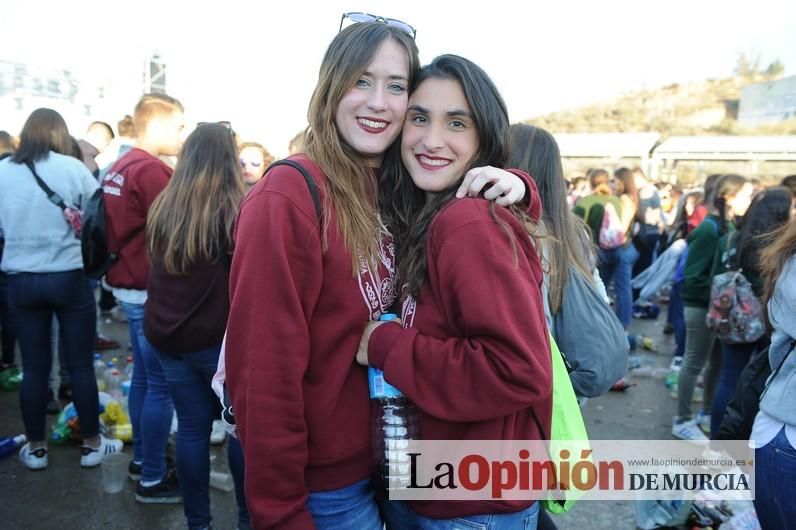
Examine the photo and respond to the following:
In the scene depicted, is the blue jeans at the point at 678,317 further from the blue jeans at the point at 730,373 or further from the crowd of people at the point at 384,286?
the crowd of people at the point at 384,286

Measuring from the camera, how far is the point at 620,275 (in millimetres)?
6988

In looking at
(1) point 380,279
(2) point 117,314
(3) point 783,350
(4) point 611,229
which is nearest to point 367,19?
(1) point 380,279

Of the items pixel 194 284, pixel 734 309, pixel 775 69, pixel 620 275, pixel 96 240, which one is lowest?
pixel 620 275

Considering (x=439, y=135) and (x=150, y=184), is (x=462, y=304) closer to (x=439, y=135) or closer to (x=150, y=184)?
(x=439, y=135)

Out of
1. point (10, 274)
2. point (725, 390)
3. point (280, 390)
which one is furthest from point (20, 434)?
point (725, 390)

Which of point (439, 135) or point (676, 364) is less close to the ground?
point (439, 135)

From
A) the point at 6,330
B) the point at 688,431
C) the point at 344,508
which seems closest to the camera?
the point at 344,508

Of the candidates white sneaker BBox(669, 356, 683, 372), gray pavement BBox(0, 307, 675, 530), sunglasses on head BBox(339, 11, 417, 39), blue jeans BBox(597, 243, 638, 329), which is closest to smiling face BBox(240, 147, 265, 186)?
gray pavement BBox(0, 307, 675, 530)

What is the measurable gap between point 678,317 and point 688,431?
97.0 inches

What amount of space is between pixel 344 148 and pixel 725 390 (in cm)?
350

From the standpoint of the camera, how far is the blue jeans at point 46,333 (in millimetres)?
3420

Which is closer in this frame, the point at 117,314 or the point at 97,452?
the point at 97,452

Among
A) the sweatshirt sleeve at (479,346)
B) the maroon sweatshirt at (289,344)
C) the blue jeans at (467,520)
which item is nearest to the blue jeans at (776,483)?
the blue jeans at (467,520)

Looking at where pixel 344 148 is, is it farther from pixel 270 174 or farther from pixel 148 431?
pixel 148 431
